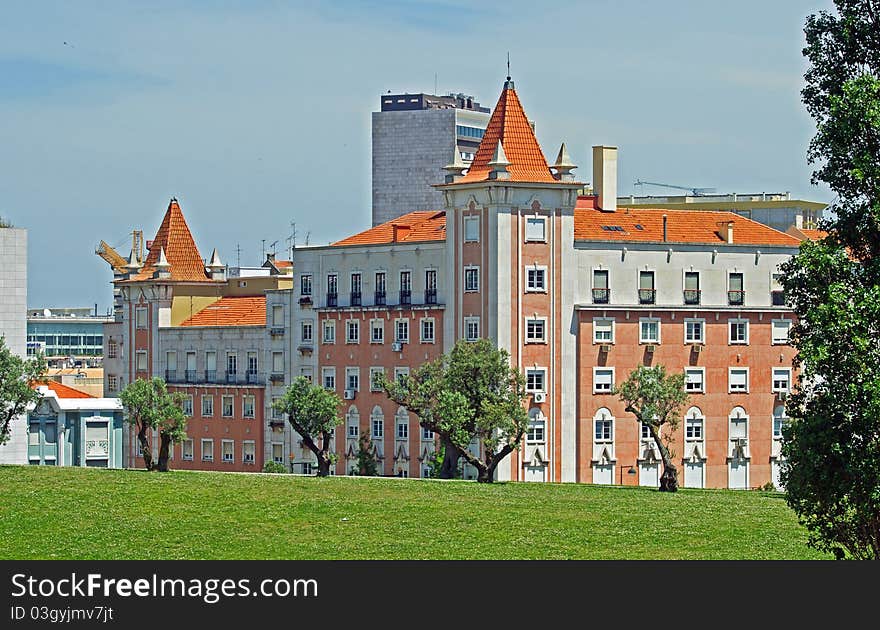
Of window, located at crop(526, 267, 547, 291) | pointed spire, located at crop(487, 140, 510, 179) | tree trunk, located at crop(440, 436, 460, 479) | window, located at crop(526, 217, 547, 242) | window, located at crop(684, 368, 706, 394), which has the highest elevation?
pointed spire, located at crop(487, 140, 510, 179)

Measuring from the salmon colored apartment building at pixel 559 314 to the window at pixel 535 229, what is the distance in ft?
0.18

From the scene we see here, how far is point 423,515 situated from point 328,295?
56.2 m

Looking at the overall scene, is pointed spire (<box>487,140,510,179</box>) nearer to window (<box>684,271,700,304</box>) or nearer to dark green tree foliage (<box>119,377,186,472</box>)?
window (<box>684,271,700,304</box>)

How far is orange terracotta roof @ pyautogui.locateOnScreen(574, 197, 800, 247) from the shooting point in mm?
120188

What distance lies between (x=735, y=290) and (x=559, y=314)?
1115 cm

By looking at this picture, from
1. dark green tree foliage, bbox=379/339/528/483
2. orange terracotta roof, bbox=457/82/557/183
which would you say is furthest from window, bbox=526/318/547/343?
dark green tree foliage, bbox=379/339/528/483

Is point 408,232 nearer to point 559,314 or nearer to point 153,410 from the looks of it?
point 559,314

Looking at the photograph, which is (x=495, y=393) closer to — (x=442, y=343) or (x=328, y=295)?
(x=442, y=343)

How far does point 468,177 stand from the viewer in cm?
11788

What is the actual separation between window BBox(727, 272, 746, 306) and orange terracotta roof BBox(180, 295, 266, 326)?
102 feet

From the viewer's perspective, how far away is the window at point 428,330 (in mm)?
119500

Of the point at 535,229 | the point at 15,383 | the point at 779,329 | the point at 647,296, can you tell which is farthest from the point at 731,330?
the point at 15,383

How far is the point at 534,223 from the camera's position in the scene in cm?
11619
